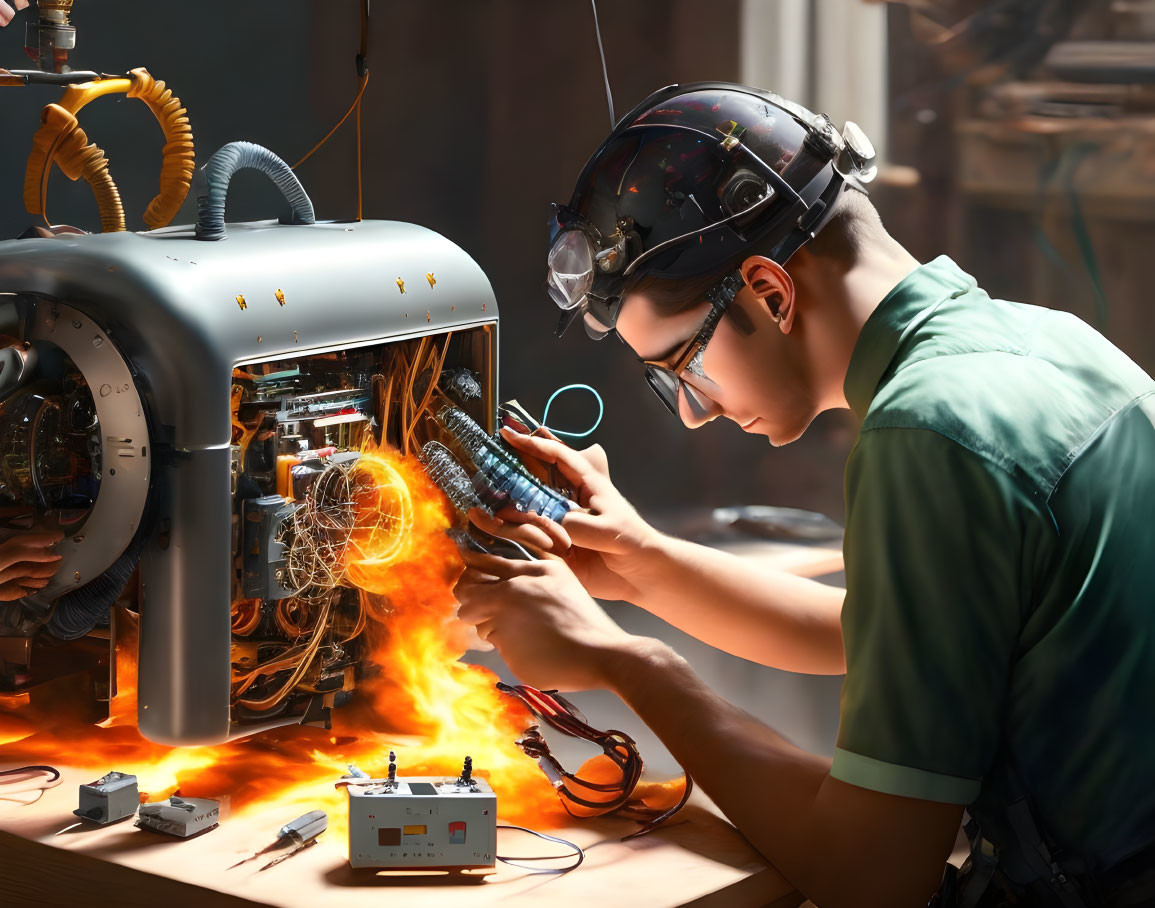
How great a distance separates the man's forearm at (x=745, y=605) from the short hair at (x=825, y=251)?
450 millimetres

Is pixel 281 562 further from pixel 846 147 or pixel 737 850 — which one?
pixel 846 147

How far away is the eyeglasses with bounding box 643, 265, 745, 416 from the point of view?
1.26 meters

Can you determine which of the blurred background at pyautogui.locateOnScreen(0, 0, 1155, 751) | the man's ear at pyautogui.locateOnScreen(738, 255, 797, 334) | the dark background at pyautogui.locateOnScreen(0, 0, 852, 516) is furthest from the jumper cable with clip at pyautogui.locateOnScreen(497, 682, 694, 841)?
the dark background at pyautogui.locateOnScreen(0, 0, 852, 516)

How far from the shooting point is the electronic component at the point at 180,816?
1.30m

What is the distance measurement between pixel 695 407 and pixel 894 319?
11.5 inches

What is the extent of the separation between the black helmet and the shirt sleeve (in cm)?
30

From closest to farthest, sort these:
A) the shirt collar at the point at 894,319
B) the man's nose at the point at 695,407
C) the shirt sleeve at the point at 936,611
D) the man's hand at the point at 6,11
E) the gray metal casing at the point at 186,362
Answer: the shirt sleeve at the point at 936,611 < the shirt collar at the point at 894,319 < the gray metal casing at the point at 186,362 < the man's nose at the point at 695,407 < the man's hand at the point at 6,11

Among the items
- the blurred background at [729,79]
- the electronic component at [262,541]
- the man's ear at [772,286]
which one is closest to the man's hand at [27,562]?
the electronic component at [262,541]

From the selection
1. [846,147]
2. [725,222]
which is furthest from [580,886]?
[846,147]

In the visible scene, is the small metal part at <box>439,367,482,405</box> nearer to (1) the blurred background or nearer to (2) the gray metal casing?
(2) the gray metal casing

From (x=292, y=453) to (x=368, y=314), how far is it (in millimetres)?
186

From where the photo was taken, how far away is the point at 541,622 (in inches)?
53.8

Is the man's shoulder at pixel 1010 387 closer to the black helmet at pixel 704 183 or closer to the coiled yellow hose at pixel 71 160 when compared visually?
the black helmet at pixel 704 183

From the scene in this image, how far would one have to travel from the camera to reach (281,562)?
1427 millimetres
